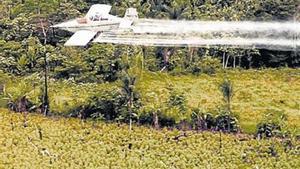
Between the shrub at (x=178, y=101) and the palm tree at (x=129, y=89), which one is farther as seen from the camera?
the shrub at (x=178, y=101)

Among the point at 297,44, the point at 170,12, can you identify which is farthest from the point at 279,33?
the point at 170,12

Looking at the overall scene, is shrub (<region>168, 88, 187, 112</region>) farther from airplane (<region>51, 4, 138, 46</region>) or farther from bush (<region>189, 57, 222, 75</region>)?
bush (<region>189, 57, 222, 75</region>)

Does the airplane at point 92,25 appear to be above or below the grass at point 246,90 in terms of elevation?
above

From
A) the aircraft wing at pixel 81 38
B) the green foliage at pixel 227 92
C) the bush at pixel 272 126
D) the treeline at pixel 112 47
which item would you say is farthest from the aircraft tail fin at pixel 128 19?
the bush at pixel 272 126

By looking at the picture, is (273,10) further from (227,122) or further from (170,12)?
(227,122)

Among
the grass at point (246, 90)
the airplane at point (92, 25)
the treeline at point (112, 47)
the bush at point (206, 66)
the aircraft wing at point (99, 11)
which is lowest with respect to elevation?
the grass at point (246, 90)

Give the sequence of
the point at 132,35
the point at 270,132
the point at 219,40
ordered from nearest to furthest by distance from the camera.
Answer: the point at 270,132 < the point at 132,35 < the point at 219,40

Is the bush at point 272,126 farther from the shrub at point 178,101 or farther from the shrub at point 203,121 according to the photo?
the shrub at point 178,101

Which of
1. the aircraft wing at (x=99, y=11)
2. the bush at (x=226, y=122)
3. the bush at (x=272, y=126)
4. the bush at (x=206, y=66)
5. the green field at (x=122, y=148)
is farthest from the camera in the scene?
the bush at (x=206, y=66)
